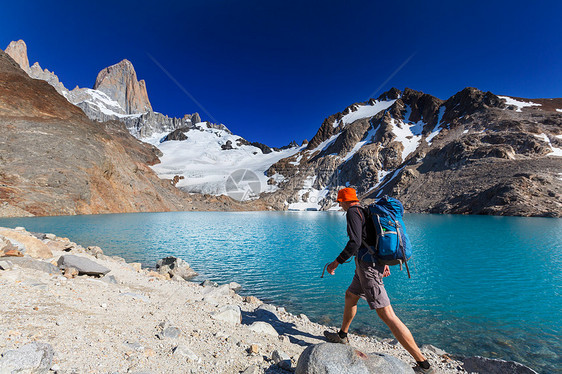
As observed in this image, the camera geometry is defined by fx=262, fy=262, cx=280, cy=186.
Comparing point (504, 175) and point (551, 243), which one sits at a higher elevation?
point (504, 175)

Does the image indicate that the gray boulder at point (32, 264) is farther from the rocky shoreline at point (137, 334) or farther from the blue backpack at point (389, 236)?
the blue backpack at point (389, 236)

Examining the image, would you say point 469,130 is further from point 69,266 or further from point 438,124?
point 69,266

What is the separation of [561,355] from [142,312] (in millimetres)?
9129

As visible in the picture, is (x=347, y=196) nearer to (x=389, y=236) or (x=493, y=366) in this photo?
(x=389, y=236)

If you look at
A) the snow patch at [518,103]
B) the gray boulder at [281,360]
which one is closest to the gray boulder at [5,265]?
the gray boulder at [281,360]

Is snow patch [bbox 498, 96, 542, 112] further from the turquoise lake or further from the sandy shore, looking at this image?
the sandy shore

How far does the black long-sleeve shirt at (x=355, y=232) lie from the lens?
4.25 metres

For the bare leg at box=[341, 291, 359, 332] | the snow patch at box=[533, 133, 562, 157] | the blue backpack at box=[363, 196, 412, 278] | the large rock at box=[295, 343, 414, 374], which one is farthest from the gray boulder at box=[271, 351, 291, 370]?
the snow patch at box=[533, 133, 562, 157]

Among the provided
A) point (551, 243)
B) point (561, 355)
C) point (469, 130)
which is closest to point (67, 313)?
point (561, 355)

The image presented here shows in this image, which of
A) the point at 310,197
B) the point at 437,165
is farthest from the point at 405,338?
the point at 310,197

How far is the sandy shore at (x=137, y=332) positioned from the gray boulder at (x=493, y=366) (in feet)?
0.71

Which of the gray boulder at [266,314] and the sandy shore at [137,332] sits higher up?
the sandy shore at [137,332]

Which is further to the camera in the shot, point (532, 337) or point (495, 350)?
point (532, 337)

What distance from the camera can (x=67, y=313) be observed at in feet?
14.1
